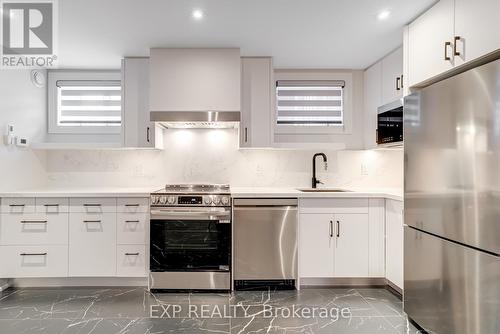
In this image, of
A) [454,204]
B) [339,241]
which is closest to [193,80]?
[339,241]

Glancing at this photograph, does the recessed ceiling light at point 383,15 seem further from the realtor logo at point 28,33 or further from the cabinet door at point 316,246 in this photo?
the realtor logo at point 28,33

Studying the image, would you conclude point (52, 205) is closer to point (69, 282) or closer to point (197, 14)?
point (69, 282)

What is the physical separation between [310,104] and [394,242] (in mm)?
1727

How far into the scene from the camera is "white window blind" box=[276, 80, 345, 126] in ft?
11.6

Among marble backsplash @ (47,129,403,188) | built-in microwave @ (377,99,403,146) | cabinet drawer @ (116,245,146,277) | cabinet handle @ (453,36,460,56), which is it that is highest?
cabinet handle @ (453,36,460,56)

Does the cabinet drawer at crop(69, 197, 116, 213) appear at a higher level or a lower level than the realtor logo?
lower

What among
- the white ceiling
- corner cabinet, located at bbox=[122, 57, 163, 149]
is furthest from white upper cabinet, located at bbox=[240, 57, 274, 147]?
corner cabinet, located at bbox=[122, 57, 163, 149]

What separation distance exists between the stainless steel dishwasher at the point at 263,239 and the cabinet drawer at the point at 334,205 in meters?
0.17

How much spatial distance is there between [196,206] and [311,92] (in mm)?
1874

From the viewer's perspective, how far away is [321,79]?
3.48m

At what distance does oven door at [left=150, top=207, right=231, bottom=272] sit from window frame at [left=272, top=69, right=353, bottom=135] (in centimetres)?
128

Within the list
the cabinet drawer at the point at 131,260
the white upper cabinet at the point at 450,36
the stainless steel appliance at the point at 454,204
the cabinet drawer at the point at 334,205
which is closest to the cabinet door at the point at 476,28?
the white upper cabinet at the point at 450,36

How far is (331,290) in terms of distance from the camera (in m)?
2.86

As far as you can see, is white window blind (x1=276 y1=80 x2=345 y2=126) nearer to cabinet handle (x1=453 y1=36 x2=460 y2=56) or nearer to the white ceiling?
the white ceiling
